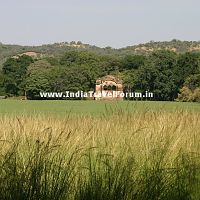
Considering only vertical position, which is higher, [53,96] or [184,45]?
[184,45]

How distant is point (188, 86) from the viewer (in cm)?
6669

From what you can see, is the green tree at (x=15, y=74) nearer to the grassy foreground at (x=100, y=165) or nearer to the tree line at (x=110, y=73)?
the tree line at (x=110, y=73)

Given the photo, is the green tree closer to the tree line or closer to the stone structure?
the tree line

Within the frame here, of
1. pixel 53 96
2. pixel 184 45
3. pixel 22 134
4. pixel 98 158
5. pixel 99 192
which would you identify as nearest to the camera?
pixel 99 192

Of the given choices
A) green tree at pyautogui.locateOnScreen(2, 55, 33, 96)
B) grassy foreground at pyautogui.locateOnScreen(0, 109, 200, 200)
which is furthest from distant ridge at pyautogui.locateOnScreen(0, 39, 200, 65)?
grassy foreground at pyautogui.locateOnScreen(0, 109, 200, 200)

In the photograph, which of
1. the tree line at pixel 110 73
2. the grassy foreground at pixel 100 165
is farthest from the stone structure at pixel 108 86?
the grassy foreground at pixel 100 165

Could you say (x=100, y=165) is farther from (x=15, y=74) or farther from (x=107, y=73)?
(x=107, y=73)

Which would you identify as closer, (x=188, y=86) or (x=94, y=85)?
(x=188, y=86)

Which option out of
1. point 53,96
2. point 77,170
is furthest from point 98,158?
point 53,96

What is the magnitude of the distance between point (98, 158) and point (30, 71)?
79.6 m

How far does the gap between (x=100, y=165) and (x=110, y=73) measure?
83979 mm

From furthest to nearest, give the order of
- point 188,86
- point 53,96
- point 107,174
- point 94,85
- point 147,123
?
point 94,85 < point 53,96 < point 188,86 < point 147,123 < point 107,174

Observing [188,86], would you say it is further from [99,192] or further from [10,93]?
[99,192]

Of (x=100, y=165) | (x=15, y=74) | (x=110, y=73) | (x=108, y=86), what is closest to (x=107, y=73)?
(x=110, y=73)
